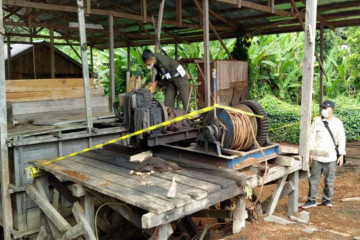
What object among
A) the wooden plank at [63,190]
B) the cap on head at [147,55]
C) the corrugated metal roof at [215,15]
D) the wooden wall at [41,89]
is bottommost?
the wooden plank at [63,190]

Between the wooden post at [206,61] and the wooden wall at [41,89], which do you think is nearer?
the wooden post at [206,61]

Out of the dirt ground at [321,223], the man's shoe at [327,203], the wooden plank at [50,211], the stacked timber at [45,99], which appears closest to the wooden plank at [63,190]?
the wooden plank at [50,211]

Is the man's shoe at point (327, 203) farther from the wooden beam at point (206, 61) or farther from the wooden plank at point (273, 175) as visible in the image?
the wooden beam at point (206, 61)

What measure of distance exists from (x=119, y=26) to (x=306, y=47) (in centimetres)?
966

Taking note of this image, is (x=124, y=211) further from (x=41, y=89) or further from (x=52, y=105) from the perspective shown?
(x=41, y=89)

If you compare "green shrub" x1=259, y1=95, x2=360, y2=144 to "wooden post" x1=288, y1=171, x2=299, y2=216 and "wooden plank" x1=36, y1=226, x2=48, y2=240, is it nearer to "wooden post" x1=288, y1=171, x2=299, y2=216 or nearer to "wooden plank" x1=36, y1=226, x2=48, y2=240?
"wooden post" x1=288, y1=171, x2=299, y2=216

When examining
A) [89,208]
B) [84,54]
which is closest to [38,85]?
[84,54]

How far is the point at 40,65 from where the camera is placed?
1423cm

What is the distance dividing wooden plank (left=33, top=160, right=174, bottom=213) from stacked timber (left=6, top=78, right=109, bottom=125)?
94.1 inches

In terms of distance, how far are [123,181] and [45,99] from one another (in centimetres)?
406

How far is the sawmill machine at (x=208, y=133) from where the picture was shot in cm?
507

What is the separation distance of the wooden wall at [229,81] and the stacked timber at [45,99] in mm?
4888

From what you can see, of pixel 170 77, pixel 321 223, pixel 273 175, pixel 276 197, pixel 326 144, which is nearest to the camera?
pixel 273 175

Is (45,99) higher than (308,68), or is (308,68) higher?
(308,68)
